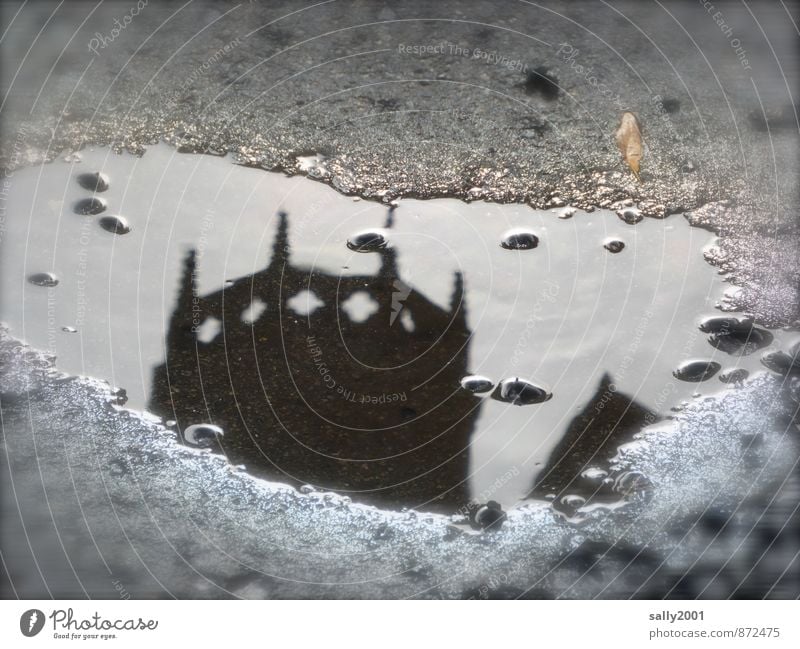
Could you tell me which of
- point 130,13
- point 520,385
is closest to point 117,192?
point 130,13

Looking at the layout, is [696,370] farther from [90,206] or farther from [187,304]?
[90,206]

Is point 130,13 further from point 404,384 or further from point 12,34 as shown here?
point 404,384

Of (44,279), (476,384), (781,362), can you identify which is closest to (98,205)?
(44,279)

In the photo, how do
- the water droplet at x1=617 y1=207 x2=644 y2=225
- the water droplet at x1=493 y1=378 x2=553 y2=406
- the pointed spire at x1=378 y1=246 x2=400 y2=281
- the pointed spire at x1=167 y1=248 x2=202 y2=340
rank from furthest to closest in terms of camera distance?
the water droplet at x1=617 y1=207 x2=644 y2=225
the pointed spire at x1=378 y1=246 x2=400 y2=281
the pointed spire at x1=167 y1=248 x2=202 y2=340
the water droplet at x1=493 y1=378 x2=553 y2=406

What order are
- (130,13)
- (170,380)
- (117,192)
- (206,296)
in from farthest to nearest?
(130,13), (117,192), (206,296), (170,380)

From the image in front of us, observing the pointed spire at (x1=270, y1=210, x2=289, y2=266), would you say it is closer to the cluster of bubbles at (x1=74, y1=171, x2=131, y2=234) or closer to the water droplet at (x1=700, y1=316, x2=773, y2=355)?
the cluster of bubbles at (x1=74, y1=171, x2=131, y2=234)

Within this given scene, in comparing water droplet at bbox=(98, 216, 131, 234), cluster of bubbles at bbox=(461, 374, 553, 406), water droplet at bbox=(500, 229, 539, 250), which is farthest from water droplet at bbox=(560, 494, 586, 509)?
water droplet at bbox=(98, 216, 131, 234)

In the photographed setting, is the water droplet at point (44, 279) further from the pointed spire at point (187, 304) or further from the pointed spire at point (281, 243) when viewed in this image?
the pointed spire at point (281, 243)
